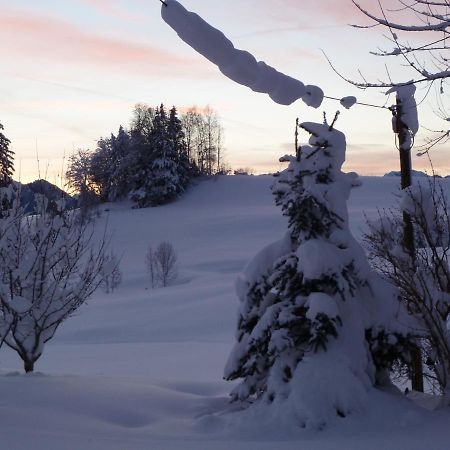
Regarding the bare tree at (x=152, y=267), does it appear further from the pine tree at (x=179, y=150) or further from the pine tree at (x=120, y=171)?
the pine tree at (x=120, y=171)

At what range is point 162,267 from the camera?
37.9 meters

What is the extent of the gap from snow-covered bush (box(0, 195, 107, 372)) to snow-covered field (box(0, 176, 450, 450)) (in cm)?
74

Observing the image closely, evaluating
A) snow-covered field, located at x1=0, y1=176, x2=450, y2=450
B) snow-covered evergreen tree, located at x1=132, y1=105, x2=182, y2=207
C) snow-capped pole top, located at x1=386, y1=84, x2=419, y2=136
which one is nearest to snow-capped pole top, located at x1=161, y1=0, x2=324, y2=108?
snow-capped pole top, located at x1=386, y1=84, x2=419, y2=136

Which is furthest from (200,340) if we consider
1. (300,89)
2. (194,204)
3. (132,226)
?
(194,204)

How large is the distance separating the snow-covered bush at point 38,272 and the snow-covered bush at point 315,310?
3.29m

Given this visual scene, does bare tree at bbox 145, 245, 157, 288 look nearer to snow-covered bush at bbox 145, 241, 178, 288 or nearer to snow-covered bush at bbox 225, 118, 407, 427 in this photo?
snow-covered bush at bbox 145, 241, 178, 288

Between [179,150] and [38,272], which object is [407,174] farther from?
[179,150]

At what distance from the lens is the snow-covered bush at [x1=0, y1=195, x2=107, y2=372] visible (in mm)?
9273

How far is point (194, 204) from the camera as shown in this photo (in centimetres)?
5969

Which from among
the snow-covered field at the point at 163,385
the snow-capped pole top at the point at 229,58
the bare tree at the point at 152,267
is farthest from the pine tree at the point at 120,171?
the snow-capped pole top at the point at 229,58

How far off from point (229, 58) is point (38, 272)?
6.07 m

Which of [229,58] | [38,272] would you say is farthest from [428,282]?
[38,272]

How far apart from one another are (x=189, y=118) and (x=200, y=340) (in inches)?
2523

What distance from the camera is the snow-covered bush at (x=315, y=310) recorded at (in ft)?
22.1
